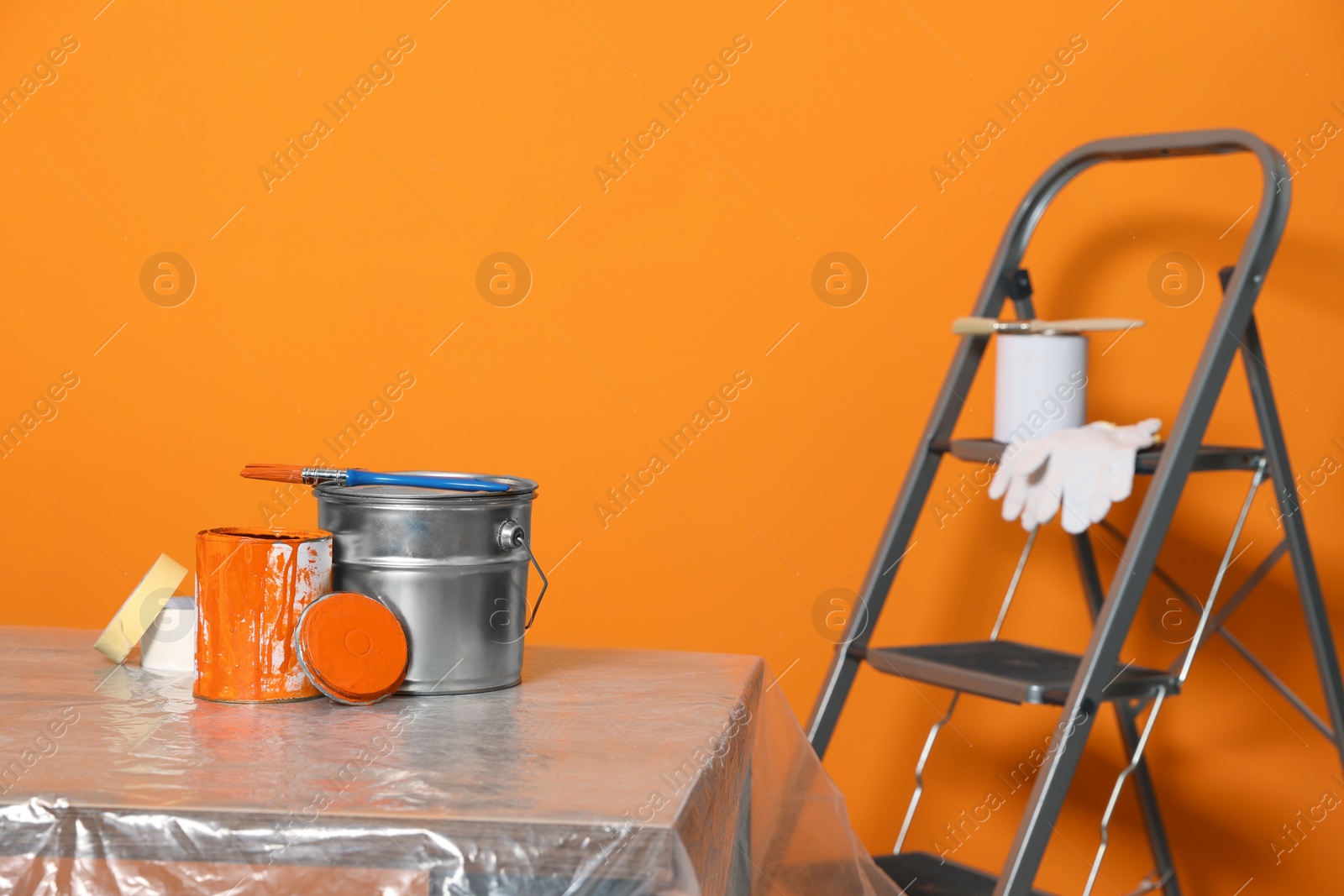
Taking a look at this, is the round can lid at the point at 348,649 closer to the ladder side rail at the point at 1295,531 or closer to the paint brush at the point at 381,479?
the paint brush at the point at 381,479

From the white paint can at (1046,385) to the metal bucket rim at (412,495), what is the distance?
69 centimetres

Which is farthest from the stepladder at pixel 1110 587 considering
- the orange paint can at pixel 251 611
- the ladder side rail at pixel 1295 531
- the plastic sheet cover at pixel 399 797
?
the orange paint can at pixel 251 611

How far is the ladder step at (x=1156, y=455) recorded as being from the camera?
4.60 feet

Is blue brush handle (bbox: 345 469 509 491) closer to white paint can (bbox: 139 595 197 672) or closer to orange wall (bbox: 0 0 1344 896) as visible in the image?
white paint can (bbox: 139 595 197 672)

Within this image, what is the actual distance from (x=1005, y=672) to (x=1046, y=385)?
0.36 metres

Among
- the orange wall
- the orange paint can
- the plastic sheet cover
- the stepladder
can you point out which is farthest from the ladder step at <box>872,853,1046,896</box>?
the orange paint can

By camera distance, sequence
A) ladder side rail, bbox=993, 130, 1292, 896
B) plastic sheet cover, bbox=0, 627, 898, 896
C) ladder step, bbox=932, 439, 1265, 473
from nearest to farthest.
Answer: plastic sheet cover, bbox=0, 627, 898, 896
ladder side rail, bbox=993, 130, 1292, 896
ladder step, bbox=932, 439, 1265, 473

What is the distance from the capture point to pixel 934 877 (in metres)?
1.58

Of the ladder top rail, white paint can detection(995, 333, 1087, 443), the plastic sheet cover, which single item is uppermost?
the ladder top rail

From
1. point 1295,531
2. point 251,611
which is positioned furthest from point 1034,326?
point 251,611

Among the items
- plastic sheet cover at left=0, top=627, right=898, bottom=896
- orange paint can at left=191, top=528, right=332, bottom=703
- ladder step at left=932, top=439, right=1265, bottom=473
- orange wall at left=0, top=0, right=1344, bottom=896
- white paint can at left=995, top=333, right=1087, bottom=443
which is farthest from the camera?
orange wall at left=0, top=0, right=1344, bottom=896

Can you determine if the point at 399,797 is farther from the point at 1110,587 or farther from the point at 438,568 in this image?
the point at 1110,587

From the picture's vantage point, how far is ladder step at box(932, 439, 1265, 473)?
140 cm

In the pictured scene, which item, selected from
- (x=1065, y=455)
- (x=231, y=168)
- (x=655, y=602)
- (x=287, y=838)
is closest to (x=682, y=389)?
(x=655, y=602)
